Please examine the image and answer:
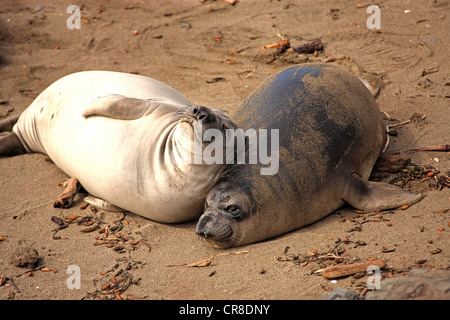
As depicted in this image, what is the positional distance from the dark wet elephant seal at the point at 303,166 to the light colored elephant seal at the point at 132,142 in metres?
0.30

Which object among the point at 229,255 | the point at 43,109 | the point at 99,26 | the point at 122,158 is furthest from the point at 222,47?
the point at 229,255

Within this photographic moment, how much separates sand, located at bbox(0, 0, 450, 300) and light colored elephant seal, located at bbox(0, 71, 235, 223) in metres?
0.29

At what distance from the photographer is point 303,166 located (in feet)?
13.4

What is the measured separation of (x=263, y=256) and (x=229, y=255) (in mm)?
260

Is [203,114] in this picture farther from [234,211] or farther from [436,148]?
[436,148]

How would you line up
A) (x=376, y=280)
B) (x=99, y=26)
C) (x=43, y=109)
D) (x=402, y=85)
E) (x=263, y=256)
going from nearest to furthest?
(x=376, y=280), (x=263, y=256), (x=43, y=109), (x=402, y=85), (x=99, y=26)

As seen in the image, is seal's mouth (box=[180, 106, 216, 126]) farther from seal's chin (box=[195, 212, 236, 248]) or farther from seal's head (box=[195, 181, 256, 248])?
seal's chin (box=[195, 212, 236, 248])

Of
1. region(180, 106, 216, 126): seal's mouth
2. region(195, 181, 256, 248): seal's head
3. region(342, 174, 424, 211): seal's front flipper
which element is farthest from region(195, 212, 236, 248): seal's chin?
region(342, 174, 424, 211): seal's front flipper

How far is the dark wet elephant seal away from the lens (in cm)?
397

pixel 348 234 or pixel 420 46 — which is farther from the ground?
pixel 420 46

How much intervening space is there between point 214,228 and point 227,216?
126 mm

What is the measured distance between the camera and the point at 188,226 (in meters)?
4.43

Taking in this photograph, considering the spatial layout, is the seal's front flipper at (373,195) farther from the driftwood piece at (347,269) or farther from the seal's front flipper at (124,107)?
the seal's front flipper at (124,107)

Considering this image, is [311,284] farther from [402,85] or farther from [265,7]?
[265,7]
